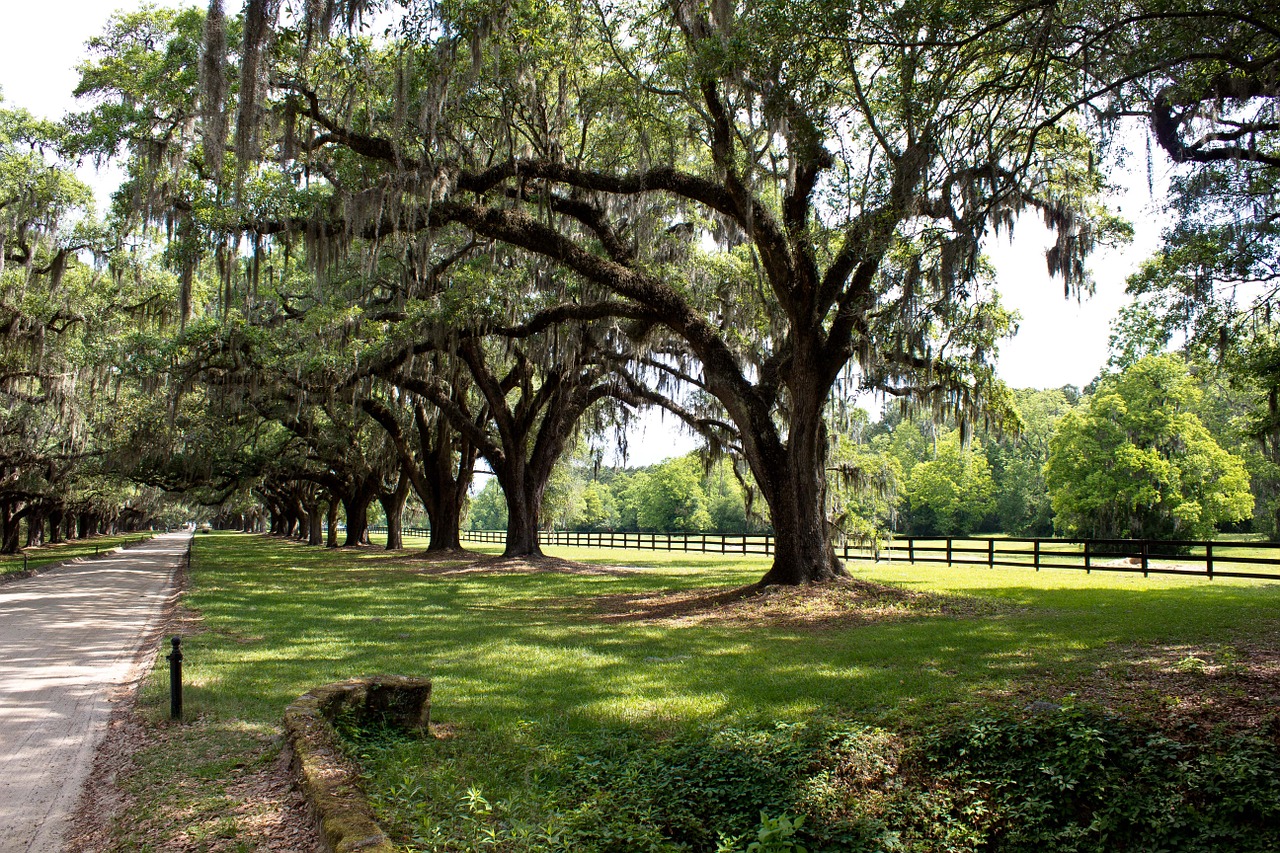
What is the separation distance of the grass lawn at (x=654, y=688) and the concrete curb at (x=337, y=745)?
0.76ft

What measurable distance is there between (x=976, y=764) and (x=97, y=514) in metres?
79.9

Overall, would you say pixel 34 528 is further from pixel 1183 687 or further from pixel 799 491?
pixel 1183 687

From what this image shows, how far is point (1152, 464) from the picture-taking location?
31.3m

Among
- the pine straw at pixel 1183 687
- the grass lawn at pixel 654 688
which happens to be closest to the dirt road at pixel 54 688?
the grass lawn at pixel 654 688

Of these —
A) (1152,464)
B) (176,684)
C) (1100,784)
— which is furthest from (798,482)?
(1152,464)

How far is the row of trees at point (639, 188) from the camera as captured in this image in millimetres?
8578

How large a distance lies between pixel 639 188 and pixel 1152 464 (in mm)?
28230

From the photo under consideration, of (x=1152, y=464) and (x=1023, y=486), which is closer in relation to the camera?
(x=1152, y=464)

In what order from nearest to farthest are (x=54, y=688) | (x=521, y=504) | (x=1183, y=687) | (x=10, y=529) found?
(x=1183, y=687) < (x=54, y=688) < (x=521, y=504) < (x=10, y=529)

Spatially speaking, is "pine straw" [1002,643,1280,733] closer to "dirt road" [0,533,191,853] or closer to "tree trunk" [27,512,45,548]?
"dirt road" [0,533,191,853]

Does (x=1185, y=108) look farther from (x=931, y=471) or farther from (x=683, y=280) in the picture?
(x=931, y=471)

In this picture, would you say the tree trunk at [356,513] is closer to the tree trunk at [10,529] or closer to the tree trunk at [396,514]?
the tree trunk at [396,514]

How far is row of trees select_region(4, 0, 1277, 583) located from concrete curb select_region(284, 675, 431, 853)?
6567mm

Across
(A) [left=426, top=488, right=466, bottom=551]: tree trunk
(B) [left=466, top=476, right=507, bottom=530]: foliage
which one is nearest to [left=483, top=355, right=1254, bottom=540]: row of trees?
(A) [left=426, top=488, right=466, bottom=551]: tree trunk
